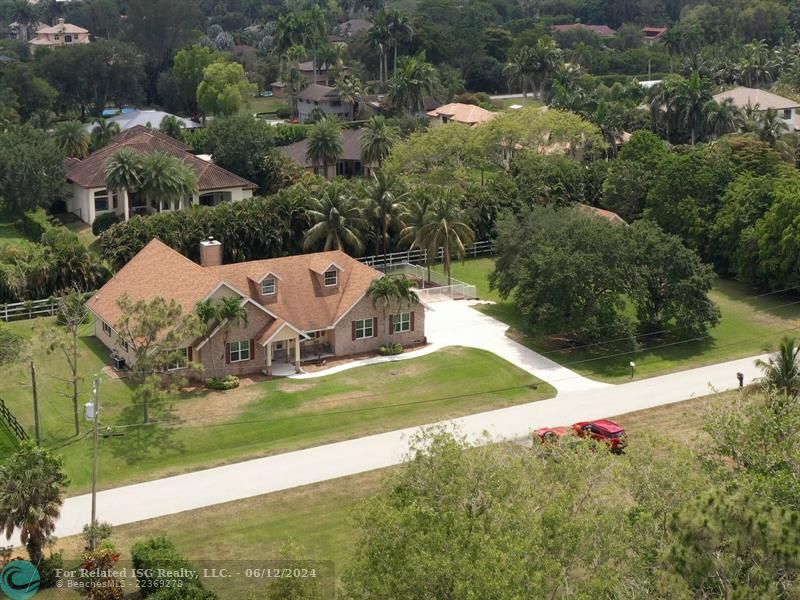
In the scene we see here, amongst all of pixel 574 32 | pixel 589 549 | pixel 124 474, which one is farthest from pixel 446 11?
pixel 589 549

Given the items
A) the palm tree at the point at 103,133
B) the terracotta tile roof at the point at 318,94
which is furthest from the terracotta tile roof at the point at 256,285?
the terracotta tile roof at the point at 318,94

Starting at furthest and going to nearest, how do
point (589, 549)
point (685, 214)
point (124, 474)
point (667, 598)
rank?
1. point (685, 214)
2. point (124, 474)
3. point (589, 549)
4. point (667, 598)

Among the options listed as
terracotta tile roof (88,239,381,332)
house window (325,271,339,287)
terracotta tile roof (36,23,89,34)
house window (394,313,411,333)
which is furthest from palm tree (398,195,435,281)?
terracotta tile roof (36,23,89,34)

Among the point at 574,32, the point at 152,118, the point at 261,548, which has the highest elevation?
the point at 574,32

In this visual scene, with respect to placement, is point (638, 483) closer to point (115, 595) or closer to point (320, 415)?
point (115, 595)

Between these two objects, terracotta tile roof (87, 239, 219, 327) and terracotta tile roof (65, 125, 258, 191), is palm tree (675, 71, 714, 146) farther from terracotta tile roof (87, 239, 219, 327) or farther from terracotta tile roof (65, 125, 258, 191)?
terracotta tile roof (87, 239, 219, 327)

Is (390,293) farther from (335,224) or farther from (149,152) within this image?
(149,152)

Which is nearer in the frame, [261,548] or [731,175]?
[261,548]
